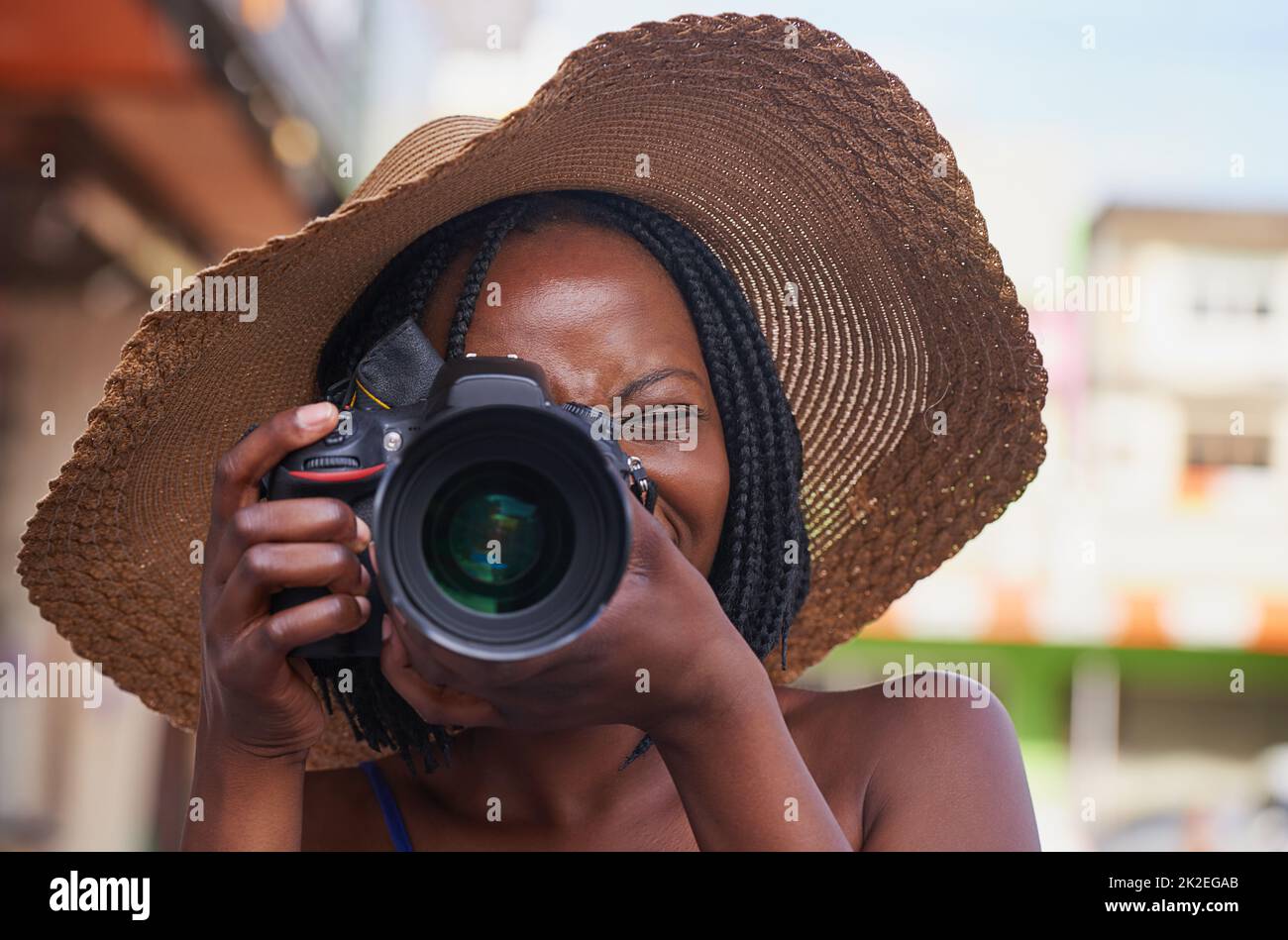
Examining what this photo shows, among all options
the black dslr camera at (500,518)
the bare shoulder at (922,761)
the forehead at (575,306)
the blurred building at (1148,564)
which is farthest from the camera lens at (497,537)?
the blurred building at (1148,564)

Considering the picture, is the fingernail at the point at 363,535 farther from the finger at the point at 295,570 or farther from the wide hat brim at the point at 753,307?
the wide hat brim at the point at 753,307

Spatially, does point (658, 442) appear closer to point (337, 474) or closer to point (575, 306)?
point (575, 306)

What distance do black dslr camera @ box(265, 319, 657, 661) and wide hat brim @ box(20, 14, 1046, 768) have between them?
0.30m

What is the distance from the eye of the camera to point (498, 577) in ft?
2.72

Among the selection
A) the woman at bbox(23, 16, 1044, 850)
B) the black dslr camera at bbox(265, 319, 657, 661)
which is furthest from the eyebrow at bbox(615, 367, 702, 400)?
the black dslr camera at bbox(265, 319, 657, 661)

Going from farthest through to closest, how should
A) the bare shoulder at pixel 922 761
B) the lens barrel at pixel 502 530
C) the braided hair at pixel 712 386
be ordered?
1. the braided hair at pixel 712 386
2. the bare shoulder at pixel 922 761
3. the lens barrel at pixel 502 530

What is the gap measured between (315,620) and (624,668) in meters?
0.23

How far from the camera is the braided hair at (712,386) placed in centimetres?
116

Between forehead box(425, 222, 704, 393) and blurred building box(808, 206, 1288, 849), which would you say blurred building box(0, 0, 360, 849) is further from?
blurred building box(808, 206, 1288, 849)

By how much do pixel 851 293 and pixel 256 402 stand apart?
61cm

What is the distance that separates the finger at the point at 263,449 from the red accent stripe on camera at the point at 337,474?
21 millimetres

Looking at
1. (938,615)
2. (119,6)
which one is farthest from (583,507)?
(938,615)

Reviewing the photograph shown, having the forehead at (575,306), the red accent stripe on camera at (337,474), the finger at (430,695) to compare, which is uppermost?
the forehead at (575,306)
